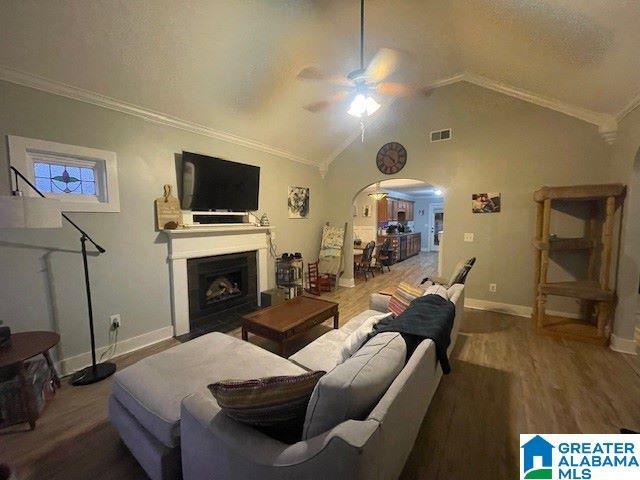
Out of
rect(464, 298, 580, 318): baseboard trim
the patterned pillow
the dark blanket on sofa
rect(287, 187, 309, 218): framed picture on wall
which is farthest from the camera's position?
rect(287, 187, 309, 218): framed picture on wall

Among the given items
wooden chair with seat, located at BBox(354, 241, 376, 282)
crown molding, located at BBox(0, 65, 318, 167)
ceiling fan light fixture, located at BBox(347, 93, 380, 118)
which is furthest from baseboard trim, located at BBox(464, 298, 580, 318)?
crown molding, located at BBox(0, 65, 318, 167)

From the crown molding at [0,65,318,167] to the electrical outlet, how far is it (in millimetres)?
2011

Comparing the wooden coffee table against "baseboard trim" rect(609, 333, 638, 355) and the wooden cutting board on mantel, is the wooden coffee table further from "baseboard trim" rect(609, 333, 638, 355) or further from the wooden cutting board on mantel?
"baseboard trim" rect(609, 333, 638, 355)

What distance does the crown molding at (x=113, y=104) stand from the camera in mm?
2032

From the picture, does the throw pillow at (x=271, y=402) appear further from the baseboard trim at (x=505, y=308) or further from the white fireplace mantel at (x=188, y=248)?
the baseboard trim at (x=505, y=308)

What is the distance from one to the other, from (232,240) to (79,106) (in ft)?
6.65

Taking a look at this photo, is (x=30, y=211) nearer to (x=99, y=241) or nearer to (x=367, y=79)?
(x=99, y=241)

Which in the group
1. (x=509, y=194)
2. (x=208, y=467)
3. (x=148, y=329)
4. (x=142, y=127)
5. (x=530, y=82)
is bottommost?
(x=148, y=329)

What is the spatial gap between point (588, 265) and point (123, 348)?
545 centimetres

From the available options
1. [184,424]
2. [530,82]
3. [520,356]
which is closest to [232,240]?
[184,424]

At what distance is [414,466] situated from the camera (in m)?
1.51

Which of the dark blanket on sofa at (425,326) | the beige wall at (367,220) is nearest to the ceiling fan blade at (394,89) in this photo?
the dark blanket on sofa at (425,326)

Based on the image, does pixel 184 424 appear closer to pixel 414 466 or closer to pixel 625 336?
pixel 414 466

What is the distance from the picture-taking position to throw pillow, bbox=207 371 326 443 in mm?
987
